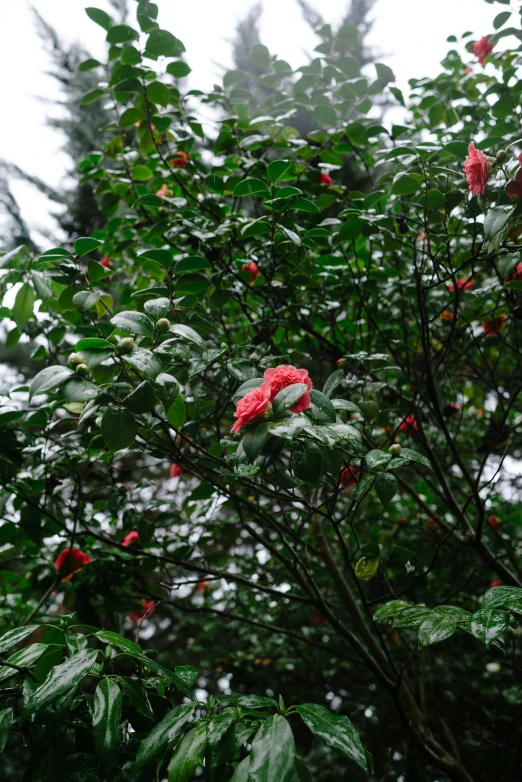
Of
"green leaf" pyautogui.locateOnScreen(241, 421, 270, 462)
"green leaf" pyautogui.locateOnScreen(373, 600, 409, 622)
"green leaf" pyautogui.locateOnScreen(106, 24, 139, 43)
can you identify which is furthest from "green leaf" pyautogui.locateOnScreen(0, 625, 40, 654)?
"green leaf" pyautogui.locateOnScreen(106, 24, 139, 43)

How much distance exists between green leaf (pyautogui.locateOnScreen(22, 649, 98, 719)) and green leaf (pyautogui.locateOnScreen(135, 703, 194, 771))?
0.37ft

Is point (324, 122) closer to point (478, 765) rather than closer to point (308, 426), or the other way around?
point (308, 426)

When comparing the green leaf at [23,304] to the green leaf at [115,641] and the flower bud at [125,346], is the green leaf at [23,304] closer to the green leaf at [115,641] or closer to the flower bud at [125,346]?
the flower bud at [125,346]

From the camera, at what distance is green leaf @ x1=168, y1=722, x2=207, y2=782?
23.3 inches

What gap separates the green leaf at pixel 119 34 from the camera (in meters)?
1.23

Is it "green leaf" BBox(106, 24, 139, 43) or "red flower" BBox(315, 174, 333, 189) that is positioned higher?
"red flower" BBox(315, 174, 333, 189)

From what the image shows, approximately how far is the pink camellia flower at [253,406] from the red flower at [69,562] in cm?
85

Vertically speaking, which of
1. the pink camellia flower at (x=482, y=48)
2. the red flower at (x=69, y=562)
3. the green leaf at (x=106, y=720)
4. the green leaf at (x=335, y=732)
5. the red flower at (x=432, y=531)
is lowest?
the green leaf at (x=106, y=720)

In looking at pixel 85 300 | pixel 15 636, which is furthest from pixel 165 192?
pixel 15 636

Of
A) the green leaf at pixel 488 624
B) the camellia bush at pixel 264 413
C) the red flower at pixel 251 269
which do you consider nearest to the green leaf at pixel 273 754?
the camellia bush at pixel 264 413

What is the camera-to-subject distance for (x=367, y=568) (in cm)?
92

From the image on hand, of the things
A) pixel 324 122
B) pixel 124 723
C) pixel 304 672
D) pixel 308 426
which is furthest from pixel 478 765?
pixel 324 122

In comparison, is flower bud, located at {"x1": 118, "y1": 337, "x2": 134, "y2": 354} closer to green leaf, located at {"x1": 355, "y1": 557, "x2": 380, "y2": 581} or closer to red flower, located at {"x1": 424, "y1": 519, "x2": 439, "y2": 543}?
green leaf, located at {"x1": 355, "y1": 557, "x2": 380, "y2": 581}

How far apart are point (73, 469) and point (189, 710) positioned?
2.84 feet
